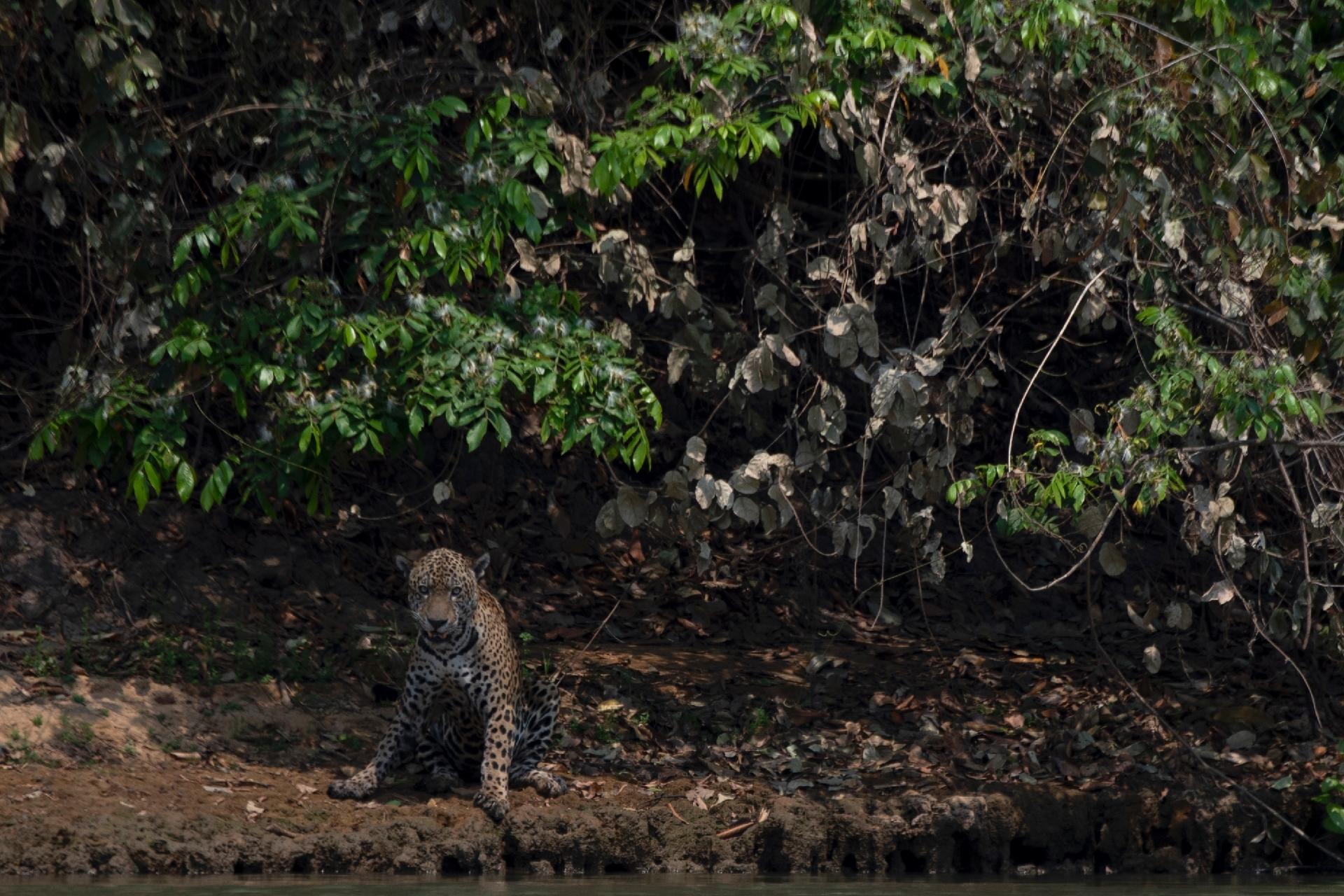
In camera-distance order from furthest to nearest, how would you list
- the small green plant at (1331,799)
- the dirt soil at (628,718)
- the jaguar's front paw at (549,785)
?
the jaguar's front paw at (549,785) → the small green plant at (1331,799) → the dirt soil at (628,718)

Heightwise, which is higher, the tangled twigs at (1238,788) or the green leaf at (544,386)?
the green leaf at (544,386)

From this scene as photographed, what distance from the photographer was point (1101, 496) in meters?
7.36

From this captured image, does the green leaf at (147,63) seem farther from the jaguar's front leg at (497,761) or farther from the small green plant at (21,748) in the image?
the jaguar's front leg at (497,761)

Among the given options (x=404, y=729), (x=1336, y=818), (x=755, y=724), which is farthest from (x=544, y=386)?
(x=1336, y=818)

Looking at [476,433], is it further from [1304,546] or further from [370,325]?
[1304,546]

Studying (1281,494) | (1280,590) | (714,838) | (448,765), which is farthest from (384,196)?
(1280,590)

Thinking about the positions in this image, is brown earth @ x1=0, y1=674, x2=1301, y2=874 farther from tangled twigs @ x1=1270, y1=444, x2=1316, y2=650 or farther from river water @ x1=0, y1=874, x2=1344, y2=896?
tangled twigs @ x1=1270, y1=444, x2=1316, y2=650

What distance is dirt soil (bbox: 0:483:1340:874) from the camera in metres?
7.05

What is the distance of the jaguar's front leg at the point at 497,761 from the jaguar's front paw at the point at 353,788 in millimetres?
466

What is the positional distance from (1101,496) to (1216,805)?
60.0 inches

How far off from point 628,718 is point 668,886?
1.89m

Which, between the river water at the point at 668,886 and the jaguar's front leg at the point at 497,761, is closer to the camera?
the river water at the point at 668,886

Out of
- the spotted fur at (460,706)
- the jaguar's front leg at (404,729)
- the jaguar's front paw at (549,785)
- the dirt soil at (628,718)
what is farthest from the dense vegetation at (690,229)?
the jaguar's front paw at (549,785)

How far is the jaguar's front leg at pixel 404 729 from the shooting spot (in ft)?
24.1
